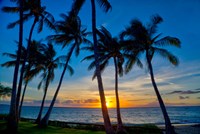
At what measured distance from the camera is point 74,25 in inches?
733

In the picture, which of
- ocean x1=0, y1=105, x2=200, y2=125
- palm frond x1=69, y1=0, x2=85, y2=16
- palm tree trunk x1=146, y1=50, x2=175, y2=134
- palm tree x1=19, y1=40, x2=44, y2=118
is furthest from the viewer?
ocean x1=0, y1=105, x2=200, y2=125

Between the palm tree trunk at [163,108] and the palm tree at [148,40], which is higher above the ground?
the palm tree at [148,40]

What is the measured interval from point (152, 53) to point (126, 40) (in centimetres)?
259

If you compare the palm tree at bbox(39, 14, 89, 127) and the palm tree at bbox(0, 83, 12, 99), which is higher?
the palm tree at bbox(39, 14, 89, 127)

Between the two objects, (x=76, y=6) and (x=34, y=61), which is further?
(x=34, y=61)

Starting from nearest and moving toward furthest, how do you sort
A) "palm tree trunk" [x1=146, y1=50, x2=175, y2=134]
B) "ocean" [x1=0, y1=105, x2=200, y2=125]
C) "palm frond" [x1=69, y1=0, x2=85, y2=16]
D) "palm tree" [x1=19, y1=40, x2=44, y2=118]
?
"palm frond" [x1=69, y1=0, x2=85, y2=16]
"palm tree trunk" [x1=146, y1=50, x2=175, y2=134]
"palm tree" [x1=19, y1=40, x2=44, y2=118]
"ocean" [x1=0, y1=105, x2=200, y2=125]

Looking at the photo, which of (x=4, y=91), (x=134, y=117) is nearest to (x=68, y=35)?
(x=4, y=91)

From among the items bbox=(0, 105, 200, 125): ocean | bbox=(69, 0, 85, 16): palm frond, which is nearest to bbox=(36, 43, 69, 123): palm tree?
bbox=(69, 0, 85, 16): palm frond

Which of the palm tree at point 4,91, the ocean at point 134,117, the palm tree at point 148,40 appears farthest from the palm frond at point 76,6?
the ocean at point 134,117

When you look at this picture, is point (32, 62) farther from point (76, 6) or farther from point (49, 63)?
point (76, 6)

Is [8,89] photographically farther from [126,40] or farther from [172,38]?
[172,38]

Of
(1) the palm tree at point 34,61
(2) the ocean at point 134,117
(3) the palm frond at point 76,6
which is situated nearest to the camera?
(3) the palm frond at point 76,6

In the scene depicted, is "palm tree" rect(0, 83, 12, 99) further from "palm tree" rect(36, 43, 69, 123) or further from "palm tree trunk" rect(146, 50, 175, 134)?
"palm tree trunk" rect(146, 50, 175, 134)

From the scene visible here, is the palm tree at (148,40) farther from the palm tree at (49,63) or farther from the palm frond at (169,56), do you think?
the palm tree at (49,63)
